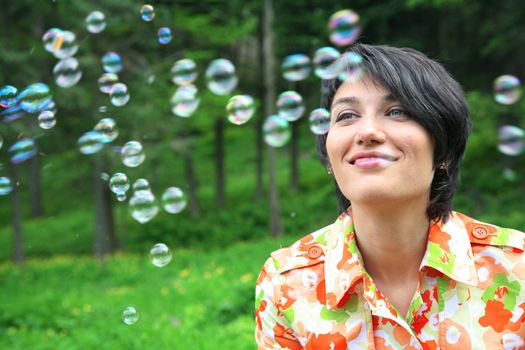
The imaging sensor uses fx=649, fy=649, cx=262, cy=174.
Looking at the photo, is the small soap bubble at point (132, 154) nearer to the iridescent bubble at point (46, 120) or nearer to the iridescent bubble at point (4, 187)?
the iridescent bubble at point (46, 120)

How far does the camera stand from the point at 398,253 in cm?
200

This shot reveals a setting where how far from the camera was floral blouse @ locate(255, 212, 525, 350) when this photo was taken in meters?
1.86

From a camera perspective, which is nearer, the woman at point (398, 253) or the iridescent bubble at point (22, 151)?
the woman at point (398, 253)

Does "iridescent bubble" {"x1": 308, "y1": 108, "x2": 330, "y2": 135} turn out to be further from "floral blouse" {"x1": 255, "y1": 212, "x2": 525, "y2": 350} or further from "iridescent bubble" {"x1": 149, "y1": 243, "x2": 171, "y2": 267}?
"iridescent bubble" {"x1": 149, "y1": 243, "x2": 171, "y2": 267}

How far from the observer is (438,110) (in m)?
1.92

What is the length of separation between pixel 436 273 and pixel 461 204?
43.2 ft

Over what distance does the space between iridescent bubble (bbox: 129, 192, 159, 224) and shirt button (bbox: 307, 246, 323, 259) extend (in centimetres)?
211

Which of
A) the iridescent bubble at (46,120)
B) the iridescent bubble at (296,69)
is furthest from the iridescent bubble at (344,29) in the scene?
the iridescent bubble at (46,120)

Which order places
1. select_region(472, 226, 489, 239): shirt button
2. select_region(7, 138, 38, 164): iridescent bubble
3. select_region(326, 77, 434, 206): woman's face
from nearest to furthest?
select_region(326, 77, 434, 206): woman's face < select_region(472, 226, 489, 239): shirt button < select_region(7, 138, 38, 164): iridescent bubble

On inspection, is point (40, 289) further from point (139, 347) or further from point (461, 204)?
point (461, 204)

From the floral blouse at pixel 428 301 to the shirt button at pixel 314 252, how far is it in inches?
2.8

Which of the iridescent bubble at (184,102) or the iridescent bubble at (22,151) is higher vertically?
the iridescent bubble at (184,102)

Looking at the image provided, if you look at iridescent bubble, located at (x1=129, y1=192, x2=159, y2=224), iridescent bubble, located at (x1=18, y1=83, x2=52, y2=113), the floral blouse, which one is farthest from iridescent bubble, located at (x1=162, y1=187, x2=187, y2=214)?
the floral blouse

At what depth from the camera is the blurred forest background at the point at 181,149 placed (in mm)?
7250
